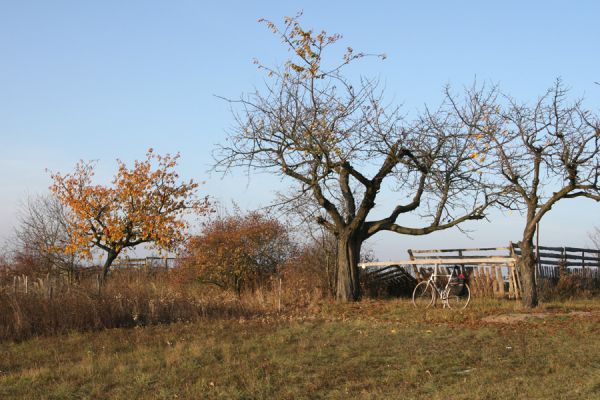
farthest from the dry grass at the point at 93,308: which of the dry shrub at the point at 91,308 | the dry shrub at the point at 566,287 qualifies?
the dry shrub at the point at 566,287

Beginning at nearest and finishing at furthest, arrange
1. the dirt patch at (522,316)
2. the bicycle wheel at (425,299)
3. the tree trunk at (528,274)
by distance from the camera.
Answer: the dirt patch at (522,316) < the tree trunk at (528,274) < the bicycle wheel at (425,299)

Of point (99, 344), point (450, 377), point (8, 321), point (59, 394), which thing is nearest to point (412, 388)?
point (450, 377)

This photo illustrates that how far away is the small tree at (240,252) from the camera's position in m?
23.5

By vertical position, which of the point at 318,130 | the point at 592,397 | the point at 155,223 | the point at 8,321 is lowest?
the point at 592,397

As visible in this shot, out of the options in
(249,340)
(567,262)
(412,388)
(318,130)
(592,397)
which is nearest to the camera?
(592,397)

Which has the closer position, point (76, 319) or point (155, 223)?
point (76, 319)

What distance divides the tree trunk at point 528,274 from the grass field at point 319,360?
1989 millimetres

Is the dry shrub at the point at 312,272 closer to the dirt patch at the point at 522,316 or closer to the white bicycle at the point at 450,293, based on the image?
the white bicycle at the point at 450,293

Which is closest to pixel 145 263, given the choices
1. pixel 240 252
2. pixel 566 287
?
pixel 240 252

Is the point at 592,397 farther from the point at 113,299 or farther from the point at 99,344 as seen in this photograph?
the point at 113,299

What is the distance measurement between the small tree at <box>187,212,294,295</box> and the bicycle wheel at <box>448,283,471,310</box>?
24.9 ft

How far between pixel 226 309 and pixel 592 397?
11.2 meters

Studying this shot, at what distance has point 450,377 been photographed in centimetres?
890

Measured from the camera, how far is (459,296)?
18.0 meters
